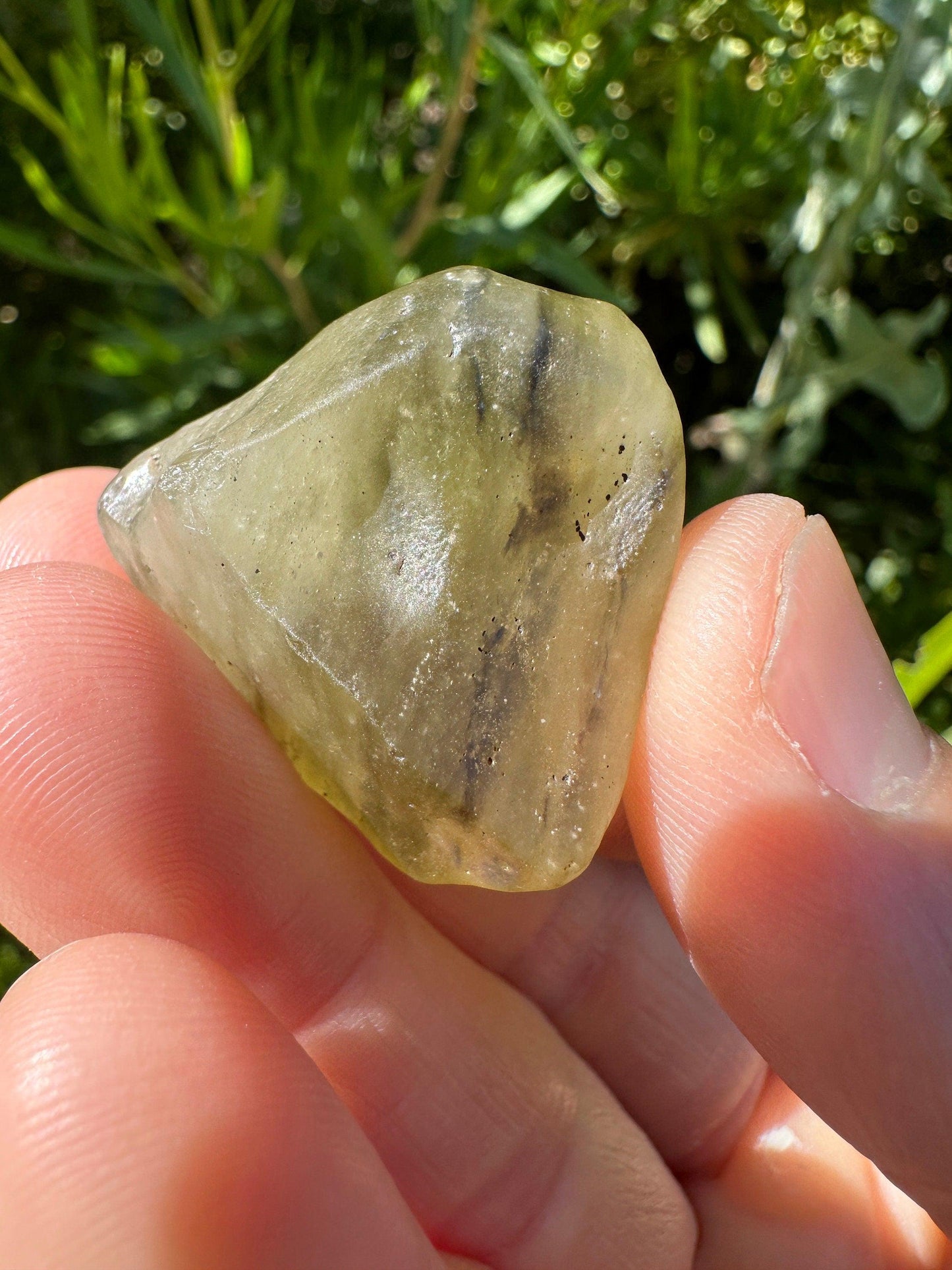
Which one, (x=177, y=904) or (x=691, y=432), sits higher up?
(x=177, y=904)

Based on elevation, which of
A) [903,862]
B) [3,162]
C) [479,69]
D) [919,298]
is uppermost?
[3,162]

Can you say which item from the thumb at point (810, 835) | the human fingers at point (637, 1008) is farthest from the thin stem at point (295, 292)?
the thumb at point (810, 835)

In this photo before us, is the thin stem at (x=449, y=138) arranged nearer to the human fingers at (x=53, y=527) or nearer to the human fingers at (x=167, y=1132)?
the human fingers at (x=53, y=527)

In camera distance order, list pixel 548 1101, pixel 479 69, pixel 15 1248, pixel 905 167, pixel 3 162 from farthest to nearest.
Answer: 1. pixel 3 162
2. pixel 479 69
3. pixel 905 167
4. pixel 548 1101
5. pixel 15 1248

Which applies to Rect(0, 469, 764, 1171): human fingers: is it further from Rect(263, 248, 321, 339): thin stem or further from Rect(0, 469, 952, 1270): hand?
Rect(263, 248, 321, 339): thin stem

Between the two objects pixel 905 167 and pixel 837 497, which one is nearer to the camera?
pixel 905 167

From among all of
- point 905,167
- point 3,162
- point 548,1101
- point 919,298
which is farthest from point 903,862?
point 3,162

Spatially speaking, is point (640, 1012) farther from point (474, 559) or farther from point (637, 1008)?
point (474, 559)

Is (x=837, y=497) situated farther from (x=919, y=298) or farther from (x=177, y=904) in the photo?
(x=177, y=904)
